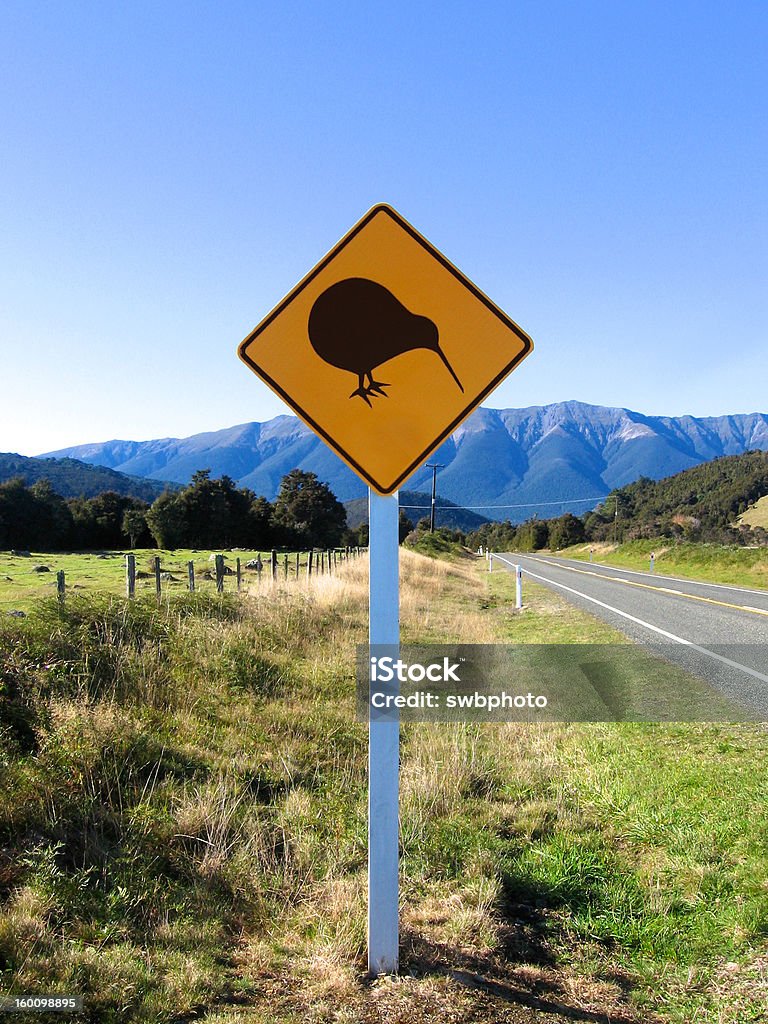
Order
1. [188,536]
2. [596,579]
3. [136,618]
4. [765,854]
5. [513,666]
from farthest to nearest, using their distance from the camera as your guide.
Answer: [188,536]
[596,579]
[513,666]
[136,618]
[765,854]

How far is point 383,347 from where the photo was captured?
248cm

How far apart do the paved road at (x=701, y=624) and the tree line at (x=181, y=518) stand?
58.6m

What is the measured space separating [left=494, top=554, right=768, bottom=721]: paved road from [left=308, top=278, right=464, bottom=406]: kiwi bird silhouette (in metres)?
5.55

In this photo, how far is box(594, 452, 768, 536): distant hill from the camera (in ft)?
276

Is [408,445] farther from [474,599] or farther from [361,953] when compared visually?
[474,599]

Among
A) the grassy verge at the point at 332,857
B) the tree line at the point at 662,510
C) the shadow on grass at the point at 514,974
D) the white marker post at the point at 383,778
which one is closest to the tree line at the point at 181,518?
the tree line at the point at 662,510

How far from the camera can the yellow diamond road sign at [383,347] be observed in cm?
248

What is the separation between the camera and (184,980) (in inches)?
98.2

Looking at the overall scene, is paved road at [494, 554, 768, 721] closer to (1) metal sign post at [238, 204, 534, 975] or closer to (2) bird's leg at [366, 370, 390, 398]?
(1) metal sign post at [238, 204, 534, 975]

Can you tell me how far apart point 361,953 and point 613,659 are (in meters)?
7.57

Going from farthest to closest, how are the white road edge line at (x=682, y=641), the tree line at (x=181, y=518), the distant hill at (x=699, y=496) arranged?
the distant hill at (x=699, y=496) < the tree line at (x=181, y=518) < the white road edge line at (x=682, y=641)

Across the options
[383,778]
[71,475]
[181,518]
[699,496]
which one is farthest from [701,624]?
[71,475]

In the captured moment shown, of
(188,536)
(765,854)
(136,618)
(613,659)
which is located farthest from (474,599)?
(188,536)

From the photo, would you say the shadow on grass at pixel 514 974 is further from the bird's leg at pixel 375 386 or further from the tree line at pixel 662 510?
the tree line at pixel 662 510
